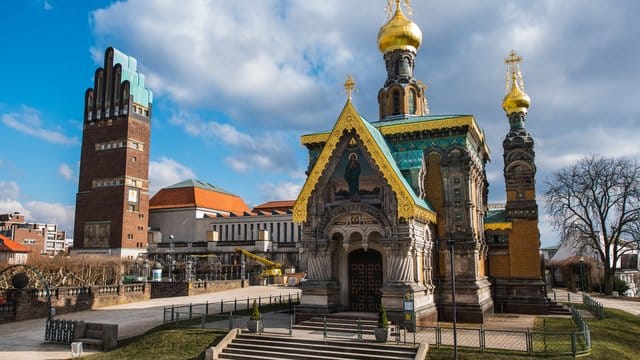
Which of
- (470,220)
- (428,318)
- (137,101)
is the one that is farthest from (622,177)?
(137,101)

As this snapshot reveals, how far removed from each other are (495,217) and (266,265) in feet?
124

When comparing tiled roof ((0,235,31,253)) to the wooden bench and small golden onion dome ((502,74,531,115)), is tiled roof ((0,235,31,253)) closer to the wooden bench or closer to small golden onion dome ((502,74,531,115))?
the wooden bench

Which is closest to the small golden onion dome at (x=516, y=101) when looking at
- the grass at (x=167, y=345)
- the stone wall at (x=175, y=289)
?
the grass at (x=167, y=345)

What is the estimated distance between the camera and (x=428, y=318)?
2316 cm

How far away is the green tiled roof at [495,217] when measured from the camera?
106 ft

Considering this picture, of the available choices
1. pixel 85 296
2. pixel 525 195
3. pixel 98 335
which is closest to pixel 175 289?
pixel 85 296

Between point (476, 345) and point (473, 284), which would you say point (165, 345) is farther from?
point (473, 284)

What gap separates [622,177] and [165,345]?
117 ft

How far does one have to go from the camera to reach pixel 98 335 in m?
22.0

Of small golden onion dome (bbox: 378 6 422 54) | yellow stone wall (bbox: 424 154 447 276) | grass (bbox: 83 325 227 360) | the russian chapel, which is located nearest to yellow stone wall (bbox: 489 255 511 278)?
the russian chapel

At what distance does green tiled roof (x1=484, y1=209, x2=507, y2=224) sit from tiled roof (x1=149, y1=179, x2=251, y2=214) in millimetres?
60688

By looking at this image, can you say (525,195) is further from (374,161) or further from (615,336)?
(374,161)

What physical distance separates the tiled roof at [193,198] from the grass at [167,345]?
65.6m

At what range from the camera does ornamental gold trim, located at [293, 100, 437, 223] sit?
870 inches
